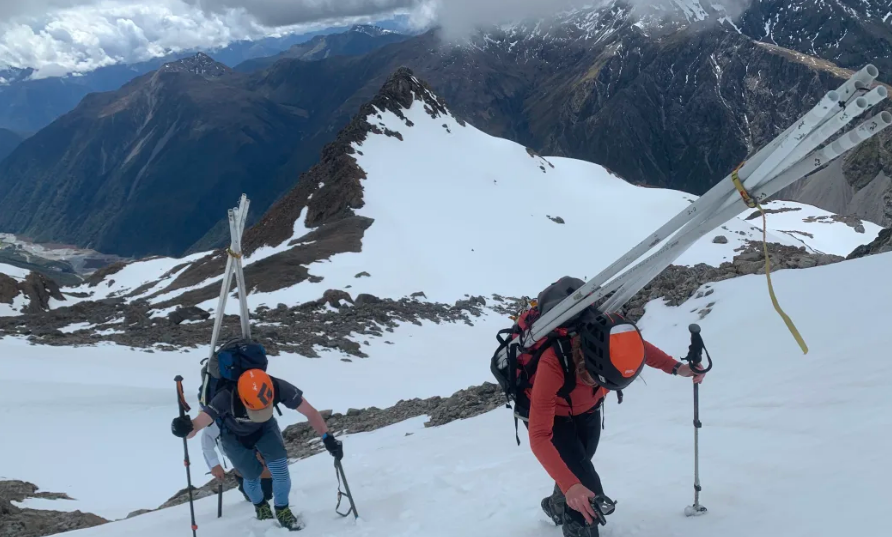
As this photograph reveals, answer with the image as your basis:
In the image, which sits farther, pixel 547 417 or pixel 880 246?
pixel 880 246

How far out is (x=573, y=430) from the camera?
4.90m

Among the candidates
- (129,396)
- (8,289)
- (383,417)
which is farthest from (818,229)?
Answer: (8,289)

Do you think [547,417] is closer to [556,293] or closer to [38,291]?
[556,293]

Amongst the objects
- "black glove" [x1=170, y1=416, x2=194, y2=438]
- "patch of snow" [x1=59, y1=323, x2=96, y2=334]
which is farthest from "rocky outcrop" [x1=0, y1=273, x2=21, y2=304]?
"black glove" [x1=170, y1=416, x2=194, y2=438]

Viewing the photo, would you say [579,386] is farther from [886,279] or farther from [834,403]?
[886,279]

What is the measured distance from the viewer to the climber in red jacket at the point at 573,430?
4.29 metres

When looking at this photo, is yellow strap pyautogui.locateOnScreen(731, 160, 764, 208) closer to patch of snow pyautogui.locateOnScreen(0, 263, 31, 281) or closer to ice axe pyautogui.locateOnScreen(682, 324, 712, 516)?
ice axe pyautogui.locateOnScreen(682, 324, 712, 516)

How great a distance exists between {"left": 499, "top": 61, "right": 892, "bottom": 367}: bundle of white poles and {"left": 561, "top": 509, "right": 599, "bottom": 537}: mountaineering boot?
60.0 inches

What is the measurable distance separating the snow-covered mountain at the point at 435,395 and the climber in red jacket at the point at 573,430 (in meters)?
0.54

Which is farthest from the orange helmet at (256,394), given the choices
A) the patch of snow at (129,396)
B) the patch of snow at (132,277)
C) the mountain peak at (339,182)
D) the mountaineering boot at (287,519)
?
the patch of snow at (132,277)

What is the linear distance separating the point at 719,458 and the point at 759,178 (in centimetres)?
325

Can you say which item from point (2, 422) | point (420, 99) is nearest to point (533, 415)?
point (2, 422)

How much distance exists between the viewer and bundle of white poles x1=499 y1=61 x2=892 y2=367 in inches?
129

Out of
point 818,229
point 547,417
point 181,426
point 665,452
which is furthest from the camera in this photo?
point 818,229
